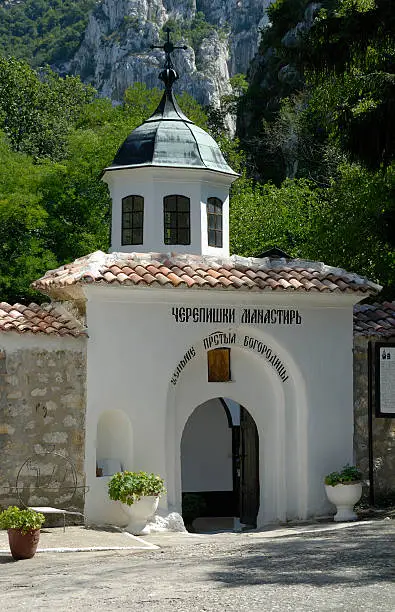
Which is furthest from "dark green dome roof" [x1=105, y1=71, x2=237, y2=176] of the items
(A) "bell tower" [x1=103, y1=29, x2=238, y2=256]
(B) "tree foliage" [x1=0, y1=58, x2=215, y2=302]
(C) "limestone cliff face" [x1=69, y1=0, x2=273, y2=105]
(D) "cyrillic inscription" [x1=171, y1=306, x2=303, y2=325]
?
(C) "limestone cliff face" [x1=69, y1=0, x2=273, y2=105]

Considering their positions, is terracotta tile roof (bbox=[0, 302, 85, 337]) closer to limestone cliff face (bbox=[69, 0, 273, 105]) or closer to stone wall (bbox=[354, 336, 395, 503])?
stone wall (bbox=[354, 336, 395, 503])

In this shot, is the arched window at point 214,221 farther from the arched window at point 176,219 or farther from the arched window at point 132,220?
the arched window at point 132,220

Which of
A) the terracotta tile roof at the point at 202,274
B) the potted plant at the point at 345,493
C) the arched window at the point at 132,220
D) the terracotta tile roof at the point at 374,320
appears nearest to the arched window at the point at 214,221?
the arched window at the point at 132,220

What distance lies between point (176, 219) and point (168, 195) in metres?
0.48

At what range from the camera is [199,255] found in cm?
1811

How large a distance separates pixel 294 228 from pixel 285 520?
1917 centimetres

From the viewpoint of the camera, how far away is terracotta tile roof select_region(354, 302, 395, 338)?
18.4 metres

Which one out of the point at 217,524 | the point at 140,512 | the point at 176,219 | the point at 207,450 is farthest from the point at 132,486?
the point at 207,450

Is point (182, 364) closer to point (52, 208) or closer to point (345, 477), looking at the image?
point (345, 477)

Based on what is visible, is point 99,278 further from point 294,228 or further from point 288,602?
point 294,228

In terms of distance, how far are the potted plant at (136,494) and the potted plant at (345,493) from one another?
3109 mm

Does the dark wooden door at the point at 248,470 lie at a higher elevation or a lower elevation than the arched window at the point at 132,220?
lower

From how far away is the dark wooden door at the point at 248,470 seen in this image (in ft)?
61.4

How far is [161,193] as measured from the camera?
19.3 m
